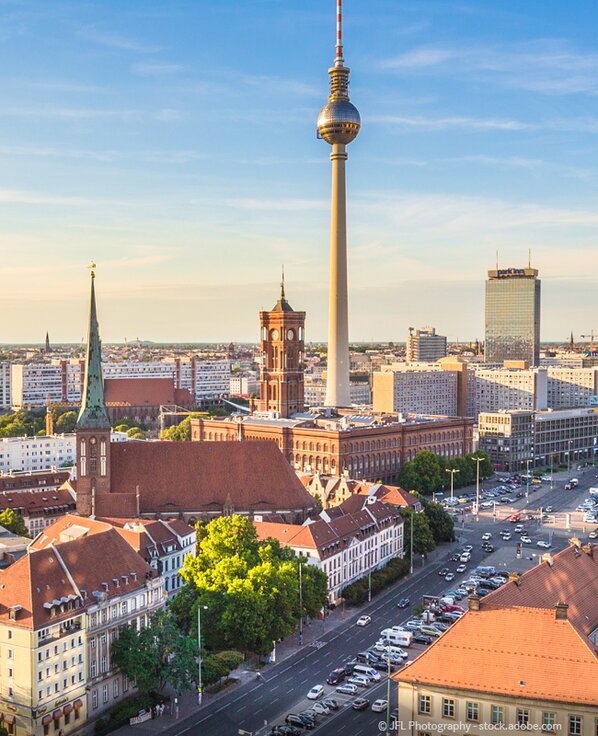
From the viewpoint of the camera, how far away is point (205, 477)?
400 ft

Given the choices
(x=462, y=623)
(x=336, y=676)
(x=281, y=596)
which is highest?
(x=462, y=623)

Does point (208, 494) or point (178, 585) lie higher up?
point (208, 494)

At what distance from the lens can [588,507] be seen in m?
168

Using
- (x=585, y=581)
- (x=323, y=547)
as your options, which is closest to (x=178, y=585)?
(x=323, y=547)

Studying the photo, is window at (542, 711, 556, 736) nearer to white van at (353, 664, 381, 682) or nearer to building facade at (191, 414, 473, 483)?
white van at (353, 664, 381, 682)

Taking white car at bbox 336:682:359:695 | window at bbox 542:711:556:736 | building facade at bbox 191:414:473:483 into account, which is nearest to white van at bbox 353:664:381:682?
white car at bbox 336:682:359:695

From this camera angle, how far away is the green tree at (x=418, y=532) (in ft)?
415

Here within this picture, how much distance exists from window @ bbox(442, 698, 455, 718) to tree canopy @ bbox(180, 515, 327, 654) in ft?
100.0

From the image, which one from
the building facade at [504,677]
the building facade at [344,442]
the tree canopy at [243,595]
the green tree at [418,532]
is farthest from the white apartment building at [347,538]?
the building facade at [344,442]

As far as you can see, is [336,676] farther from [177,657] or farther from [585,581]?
[585,581]

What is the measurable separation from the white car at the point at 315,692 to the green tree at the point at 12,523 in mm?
56974

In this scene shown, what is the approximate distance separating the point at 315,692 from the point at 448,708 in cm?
2366

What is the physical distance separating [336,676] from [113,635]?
2020 centimetres

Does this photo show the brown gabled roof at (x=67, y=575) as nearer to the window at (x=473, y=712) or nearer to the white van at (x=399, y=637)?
the white van at (x=399, y=637)
